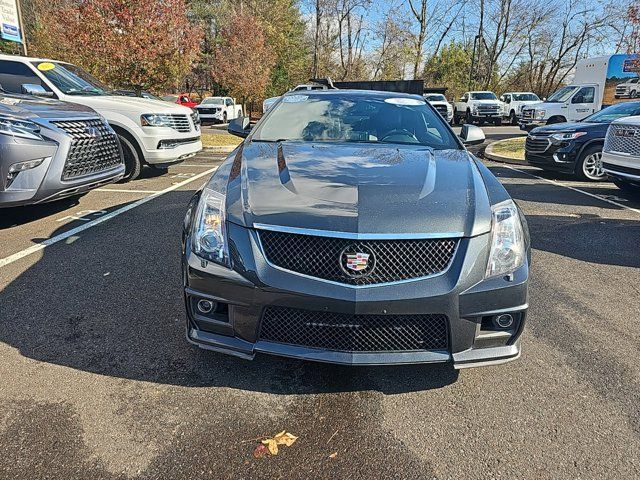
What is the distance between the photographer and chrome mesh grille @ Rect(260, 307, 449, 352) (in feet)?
6.99

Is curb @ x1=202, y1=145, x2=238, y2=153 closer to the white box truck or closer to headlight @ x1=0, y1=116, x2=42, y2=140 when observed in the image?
headlight @ x1=0, y1=116, x2=42, y2=140

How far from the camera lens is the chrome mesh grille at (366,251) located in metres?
2.10

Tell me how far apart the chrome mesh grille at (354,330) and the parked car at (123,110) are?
6.29 meters

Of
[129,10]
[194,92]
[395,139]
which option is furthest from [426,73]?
[395,139]

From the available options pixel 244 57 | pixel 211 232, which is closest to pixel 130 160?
pixel 211 232

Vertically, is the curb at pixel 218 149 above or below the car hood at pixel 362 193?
below

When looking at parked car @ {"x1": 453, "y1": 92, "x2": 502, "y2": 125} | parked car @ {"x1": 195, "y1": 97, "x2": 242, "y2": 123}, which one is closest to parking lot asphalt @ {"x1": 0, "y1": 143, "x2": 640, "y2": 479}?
parked car @ {"x1": 195, "y1": 97, "x2": 242, "y2": 123}

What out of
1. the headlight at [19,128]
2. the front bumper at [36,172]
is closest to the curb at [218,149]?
the front bumper at [36,172]

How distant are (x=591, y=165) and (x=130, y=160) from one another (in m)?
8.57

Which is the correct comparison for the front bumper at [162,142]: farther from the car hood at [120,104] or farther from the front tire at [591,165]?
the front tire at [591,165]

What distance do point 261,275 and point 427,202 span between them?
36.2 inches

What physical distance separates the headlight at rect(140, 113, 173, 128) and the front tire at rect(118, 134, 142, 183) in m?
0.42

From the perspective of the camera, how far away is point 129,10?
37.7ft

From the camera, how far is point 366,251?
2.10 m
